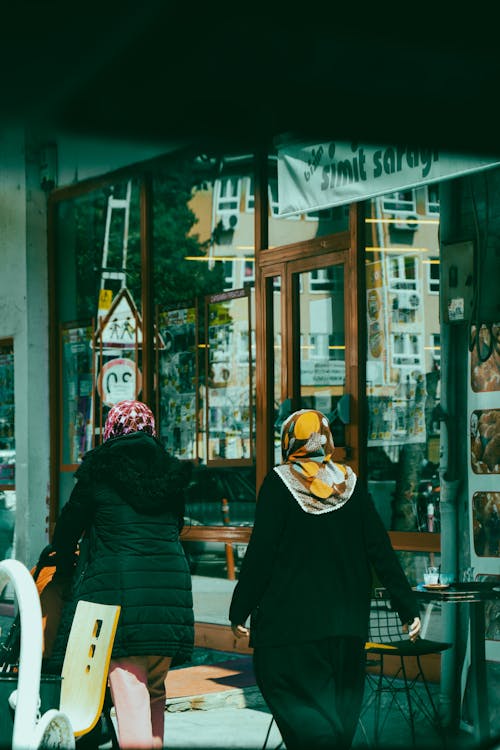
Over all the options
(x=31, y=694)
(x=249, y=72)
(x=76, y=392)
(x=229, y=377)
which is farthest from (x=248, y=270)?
(x=31, y=694)

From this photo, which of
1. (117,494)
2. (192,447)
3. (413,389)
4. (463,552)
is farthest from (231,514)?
(117,494)

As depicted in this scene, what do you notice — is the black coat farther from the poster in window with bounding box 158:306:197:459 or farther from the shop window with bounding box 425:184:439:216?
the poster in window with bounding box 158:306:197:459

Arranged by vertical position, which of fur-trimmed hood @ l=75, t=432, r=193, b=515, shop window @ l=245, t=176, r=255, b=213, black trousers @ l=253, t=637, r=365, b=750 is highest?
shop window @ l=245, t=176, r=255, b=213

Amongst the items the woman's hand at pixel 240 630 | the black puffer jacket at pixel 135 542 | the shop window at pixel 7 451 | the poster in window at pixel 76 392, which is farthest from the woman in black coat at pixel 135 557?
the shop window at pixel 7 451

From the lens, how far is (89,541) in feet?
17.9

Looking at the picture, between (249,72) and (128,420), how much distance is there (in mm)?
4986

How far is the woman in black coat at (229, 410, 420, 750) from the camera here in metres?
4.98

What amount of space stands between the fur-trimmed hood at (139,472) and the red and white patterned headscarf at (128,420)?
5 cm

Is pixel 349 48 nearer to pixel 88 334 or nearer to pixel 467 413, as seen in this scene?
pixel 467 413

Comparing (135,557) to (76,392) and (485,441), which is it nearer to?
(485,441)

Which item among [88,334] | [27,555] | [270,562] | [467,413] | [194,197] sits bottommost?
[27,555]

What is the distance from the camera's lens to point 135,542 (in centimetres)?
536

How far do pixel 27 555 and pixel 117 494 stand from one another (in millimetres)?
6247

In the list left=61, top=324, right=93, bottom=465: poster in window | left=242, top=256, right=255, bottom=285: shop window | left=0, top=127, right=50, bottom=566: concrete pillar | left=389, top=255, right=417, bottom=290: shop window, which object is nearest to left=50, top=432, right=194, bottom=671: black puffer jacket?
left=389, top=255, right=417, bottom=290: shop window
